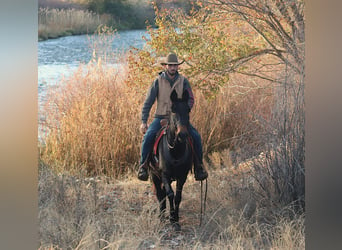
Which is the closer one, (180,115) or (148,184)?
(180,115)

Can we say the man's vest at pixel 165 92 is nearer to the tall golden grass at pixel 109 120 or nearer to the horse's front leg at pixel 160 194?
the horse's front leg at pixel 160 194

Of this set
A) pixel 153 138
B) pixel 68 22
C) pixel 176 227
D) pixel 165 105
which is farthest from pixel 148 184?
pixel 68 22

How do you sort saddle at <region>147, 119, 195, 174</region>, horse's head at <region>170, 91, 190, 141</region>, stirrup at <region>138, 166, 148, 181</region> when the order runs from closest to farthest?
horse's head at <region>170, 91, 190, 141</region>
saddle at <region>147, 119, 195, 174</region>
stirrup at <region>138, 166, 148, 181</region>

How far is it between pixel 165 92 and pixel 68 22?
367 cm

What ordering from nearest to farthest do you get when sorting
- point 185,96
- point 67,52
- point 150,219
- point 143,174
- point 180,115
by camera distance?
point 180,115 < point 185,96 < point 143,174 < point 150,219 < point 67,52

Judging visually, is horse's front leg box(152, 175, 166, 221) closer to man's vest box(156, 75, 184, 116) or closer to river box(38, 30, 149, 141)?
man's vest box(156, 75, 184, 116)

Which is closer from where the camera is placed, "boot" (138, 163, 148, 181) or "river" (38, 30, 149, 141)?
"boot" (138, 163, 148, 181)

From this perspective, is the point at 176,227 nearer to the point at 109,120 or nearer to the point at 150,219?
the point at 150,219

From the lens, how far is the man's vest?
6.45m

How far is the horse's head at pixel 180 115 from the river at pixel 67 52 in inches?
148

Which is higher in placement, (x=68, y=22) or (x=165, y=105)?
(x=68, y=22)

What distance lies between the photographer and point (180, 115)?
567 cm

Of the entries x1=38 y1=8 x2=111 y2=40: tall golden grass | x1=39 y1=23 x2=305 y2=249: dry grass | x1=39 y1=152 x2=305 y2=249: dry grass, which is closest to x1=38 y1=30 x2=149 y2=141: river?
x1=38 y1=8 x2=111 y2=40: tall golden grass
